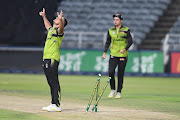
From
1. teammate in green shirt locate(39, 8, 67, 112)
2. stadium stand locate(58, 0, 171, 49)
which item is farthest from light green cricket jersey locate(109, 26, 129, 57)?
stadium stand locate(58, 0, 171, 49)

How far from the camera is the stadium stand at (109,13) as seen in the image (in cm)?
3094

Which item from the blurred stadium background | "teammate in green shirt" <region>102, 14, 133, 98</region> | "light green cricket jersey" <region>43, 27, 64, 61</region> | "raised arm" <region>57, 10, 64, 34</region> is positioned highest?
"raised arm" <region>57, 10, 64, 34</region>

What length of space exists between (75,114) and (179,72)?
16.9m

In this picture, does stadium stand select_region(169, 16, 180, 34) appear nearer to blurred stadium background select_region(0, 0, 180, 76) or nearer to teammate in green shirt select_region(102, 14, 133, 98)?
blurred stadium background select_region(0, 0, 180, 76)

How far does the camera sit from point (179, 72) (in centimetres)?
2598

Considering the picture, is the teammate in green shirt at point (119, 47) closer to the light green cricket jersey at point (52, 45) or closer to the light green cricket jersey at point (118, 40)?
the light green cricket jersey at point (118, 40)

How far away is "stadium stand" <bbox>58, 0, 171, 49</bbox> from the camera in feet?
102

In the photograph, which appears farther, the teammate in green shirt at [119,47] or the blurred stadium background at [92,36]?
the blurred stadium background at [92,36]

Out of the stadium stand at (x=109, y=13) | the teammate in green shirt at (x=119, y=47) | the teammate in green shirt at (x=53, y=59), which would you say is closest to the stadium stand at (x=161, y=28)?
the stadium stand at (x=109, y=13)

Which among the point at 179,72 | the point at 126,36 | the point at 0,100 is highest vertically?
the point at 126,36

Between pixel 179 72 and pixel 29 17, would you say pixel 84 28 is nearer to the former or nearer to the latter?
pixel 29 17

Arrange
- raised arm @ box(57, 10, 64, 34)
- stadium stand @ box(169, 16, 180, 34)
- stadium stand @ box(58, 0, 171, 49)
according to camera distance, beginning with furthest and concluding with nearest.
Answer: stadium stand @ box(58, 0, 171, 49) → stadium stand @ box(169, 16, 180, 34) → raised arm @ box(57, 10, 64, 34)

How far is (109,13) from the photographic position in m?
32.0

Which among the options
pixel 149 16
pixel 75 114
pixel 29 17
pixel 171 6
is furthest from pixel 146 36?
pixel 75 114
